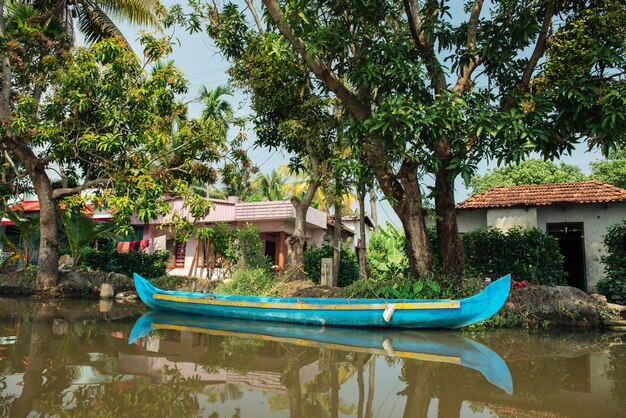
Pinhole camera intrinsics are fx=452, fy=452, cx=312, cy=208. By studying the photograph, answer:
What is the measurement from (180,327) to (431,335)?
4.68 meters

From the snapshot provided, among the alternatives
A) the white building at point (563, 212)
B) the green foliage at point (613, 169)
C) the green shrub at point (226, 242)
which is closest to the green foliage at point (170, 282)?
the green shrub at point (226, 242)

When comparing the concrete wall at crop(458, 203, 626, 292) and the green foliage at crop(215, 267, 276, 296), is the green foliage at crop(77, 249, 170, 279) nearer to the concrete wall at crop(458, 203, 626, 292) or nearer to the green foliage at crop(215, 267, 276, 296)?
the green foliage at crop(215, 267, 276, 296)

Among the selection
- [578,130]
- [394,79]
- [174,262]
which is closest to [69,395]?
[394,79]

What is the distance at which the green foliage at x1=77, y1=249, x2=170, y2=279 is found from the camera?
54.7 feet

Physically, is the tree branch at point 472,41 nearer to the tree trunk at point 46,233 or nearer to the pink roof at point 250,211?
the pink roof at point 250,211

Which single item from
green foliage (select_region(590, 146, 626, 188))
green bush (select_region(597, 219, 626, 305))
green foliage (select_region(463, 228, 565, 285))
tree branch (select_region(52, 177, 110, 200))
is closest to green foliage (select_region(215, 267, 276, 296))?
tree branch (select_region(52, 177, 110, 200))

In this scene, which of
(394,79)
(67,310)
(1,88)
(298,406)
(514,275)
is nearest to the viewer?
(298,406)

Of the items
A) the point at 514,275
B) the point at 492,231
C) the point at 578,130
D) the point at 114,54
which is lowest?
the point at 514,275

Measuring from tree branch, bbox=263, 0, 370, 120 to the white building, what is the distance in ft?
19.3

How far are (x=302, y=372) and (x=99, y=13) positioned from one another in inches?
609

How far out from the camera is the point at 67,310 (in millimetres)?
10648

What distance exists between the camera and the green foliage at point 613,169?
23.4 meters

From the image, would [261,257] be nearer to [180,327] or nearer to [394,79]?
[180,327]

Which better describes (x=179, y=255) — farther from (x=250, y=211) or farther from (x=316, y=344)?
(x=316, y=344)
